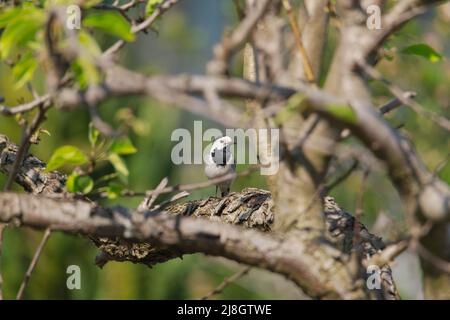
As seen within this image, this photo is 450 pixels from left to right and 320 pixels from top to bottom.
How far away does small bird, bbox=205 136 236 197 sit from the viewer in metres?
3.97

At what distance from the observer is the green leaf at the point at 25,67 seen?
1.56 meters

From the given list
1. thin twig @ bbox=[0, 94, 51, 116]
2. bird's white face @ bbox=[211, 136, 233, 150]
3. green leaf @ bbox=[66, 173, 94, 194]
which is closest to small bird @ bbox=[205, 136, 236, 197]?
bird's white face @ bbox=[211, 136, 233, 150]

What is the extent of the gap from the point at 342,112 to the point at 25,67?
0.68 m

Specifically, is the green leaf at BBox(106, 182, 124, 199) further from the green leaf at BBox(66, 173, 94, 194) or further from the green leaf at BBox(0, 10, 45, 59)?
the green leaf at BBox(0, 10, 45, 59)

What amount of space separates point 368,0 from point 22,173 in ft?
4.21

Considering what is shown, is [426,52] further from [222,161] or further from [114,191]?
[222,161]

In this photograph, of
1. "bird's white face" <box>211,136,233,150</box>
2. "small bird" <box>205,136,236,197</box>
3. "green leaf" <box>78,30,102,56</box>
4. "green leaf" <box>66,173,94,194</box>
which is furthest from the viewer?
"bird's white face" <box>211,136,233,150</box>

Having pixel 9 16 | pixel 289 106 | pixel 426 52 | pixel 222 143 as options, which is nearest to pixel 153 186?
pixel 222 143

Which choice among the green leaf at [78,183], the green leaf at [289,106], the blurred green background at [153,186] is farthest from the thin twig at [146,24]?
the blurred green background at [153,186]

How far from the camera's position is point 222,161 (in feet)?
13.3

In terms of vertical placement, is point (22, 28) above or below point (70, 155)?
above

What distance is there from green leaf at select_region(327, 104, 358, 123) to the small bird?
2.51 meters

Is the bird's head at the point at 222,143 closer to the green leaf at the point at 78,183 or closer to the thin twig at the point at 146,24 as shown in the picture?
the thin twig at the point at 146,24
